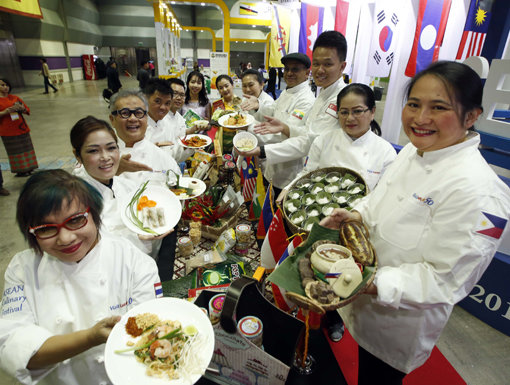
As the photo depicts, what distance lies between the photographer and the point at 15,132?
4586 millimetres

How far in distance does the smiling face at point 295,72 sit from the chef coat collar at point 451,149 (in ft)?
7.15

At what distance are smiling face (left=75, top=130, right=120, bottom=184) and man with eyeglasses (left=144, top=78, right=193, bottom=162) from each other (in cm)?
109

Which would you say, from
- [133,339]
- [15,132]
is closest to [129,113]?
[133,339]

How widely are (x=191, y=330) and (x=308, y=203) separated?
3.70 feet

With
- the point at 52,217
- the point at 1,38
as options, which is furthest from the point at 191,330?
the point at 1,38

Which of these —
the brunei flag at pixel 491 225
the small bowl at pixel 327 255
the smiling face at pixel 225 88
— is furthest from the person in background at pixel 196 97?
the brunei flag at pixel 491 225

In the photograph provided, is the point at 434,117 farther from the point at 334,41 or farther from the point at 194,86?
the point at 194,86

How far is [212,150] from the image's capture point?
14.5ft

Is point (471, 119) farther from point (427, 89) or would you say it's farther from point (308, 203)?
point (308, 203)

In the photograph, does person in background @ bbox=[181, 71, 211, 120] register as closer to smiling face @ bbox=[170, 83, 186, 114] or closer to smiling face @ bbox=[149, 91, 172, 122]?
smiling face @ bbox=[170, 83, 186, 114]

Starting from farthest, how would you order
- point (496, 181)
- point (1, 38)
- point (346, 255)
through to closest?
point (1, 38) → point (346, 255) → point (496, 181)

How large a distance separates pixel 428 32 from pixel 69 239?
13.0 ft

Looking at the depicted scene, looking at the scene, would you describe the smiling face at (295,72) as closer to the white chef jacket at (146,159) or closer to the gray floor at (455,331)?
the white chef jacket at (146,159)

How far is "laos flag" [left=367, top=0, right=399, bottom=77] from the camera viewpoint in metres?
3.53
